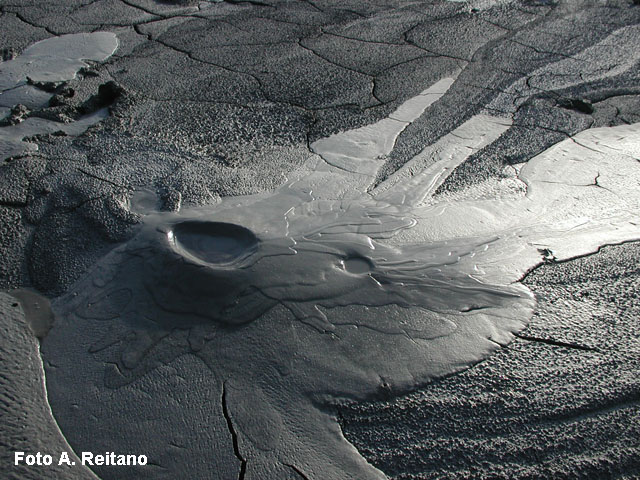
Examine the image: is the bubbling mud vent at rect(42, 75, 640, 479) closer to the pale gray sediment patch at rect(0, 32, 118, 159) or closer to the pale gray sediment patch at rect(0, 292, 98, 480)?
the pale gray sediment patch at rect(0, 292, 98, 480)

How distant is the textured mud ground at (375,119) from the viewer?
74.9 inches

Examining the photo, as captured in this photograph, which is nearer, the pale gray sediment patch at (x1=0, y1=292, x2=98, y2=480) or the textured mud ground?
the pale gray sediment patch at (x1=0, y1=292, x2=98, y2=480)

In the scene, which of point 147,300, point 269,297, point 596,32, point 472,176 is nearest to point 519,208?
point 472,176

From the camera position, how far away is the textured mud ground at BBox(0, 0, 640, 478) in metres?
1.90

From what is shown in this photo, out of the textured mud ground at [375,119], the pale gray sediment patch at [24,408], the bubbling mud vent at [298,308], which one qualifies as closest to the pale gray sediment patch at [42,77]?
the textured mud ground at [375,119]

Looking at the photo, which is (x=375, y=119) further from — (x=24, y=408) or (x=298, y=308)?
(x=24, y=408)

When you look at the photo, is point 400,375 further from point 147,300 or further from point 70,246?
point 70,246

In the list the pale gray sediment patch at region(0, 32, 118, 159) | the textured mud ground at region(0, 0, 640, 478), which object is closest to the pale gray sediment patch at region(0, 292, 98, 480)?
the textured mud ground at region(0, 0, 640, 478)

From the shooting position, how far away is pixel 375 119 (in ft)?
12.0

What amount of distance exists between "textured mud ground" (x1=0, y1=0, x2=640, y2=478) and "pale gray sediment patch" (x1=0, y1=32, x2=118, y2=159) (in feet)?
0.36

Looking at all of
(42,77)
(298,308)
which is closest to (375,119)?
(298,308)

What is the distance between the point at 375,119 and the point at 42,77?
2.45 m

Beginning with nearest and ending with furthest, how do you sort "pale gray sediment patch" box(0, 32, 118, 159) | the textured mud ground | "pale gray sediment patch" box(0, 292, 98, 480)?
"pale gray sediment patch" box(0, 292, 98, 480) → the textured mud ground → "pale gray sediment patch" box(0, 32, 118, 159)

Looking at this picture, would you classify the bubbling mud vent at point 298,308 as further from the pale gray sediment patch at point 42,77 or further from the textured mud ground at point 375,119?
the pale gray sediment patch at point 42,77
